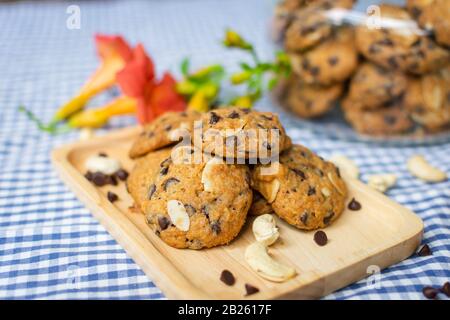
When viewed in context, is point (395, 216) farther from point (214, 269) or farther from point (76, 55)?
point (76, 55)

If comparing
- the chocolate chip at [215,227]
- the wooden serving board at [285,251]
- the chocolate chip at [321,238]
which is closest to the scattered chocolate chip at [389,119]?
the wooden serving board at [285,251]

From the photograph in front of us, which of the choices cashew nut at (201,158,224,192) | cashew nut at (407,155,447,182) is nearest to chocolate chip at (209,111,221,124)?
cashew nut at (201,158,224,192)

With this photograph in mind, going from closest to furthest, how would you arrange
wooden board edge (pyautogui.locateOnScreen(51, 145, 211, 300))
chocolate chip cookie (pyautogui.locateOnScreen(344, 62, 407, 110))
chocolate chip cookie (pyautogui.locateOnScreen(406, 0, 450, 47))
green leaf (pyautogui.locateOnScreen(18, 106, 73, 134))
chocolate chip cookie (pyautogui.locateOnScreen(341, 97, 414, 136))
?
wooden board edge (pyautogui.locateOnScreen(51, 145, 211, 300)) < chocolate chip cookie (pyautogui.locateOnScreen(406, 0, 450, 47)) < chocolate chip cookie (pyautogui.locateOnScreen(344, 62, 407, 110)) < chocolate chip cookie (pyautogui.locateOnScreen(341, 97, 414, 136)) < green leaf (pyautogui.locateOnScreen(18, 106, 73, 134))

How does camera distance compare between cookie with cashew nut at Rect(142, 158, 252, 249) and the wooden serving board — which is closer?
the wooden serving board

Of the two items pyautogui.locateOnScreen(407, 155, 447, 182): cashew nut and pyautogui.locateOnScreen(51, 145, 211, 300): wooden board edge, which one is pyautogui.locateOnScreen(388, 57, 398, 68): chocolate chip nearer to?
pyautogui.locateOnScreen(407, 155, 447, 182): cashew nut

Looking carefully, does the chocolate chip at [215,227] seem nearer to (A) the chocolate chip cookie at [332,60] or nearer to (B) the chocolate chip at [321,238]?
(B) the chocolate chip at [321,238]

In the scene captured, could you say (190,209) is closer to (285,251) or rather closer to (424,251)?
(285,251)
